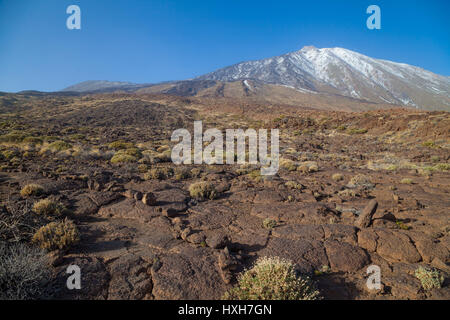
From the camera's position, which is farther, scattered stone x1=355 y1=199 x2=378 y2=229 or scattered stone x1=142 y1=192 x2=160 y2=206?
scattered stone x1=142 y1=192 x2=160 y2=206

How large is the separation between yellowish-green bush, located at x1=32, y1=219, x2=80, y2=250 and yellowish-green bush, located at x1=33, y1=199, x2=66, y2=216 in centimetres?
119

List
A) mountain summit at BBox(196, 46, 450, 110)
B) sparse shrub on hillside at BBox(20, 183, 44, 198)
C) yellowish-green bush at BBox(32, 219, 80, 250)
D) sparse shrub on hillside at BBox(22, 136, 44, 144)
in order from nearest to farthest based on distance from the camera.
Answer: yellowish-green bush at BBox(32, 219, 80, 250) → sparse shrub on hillside at BBox(20, 183, 44, 198) → sparse shrub on hillside at BBox(22, 136, 44, 144) → mountain summit at BBox(196, 46, 450, 110)

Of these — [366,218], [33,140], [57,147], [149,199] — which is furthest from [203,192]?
[33,140]

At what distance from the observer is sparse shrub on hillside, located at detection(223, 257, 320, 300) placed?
335 centimetres

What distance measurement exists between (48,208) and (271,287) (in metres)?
5.84

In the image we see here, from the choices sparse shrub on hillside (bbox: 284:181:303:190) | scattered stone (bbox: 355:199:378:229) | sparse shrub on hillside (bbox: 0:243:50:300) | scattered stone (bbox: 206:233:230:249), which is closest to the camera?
sparse shrub on hillside (bbox: 0:243:50:300)

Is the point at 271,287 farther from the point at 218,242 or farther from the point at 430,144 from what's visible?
the point at 430,144

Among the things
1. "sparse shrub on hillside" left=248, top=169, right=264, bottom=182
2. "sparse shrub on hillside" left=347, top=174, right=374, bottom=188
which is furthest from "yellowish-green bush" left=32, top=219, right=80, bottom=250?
"sparse shrub on hillside" left=347, top=174, right=374, bottom=188

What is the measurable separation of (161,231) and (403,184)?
34.7ft

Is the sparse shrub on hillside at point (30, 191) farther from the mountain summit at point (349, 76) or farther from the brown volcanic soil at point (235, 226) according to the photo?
the mountain summit at point (349, 76)

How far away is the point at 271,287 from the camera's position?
3.42 meters

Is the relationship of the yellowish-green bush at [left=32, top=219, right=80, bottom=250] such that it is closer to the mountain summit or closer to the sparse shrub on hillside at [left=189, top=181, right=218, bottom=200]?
the sparse shrub on hillside at [left=189, top=181, right=218, bottom=200]

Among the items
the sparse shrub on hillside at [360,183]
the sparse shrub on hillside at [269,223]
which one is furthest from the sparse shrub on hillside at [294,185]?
the sparse shrub on hillside at [269,223]
